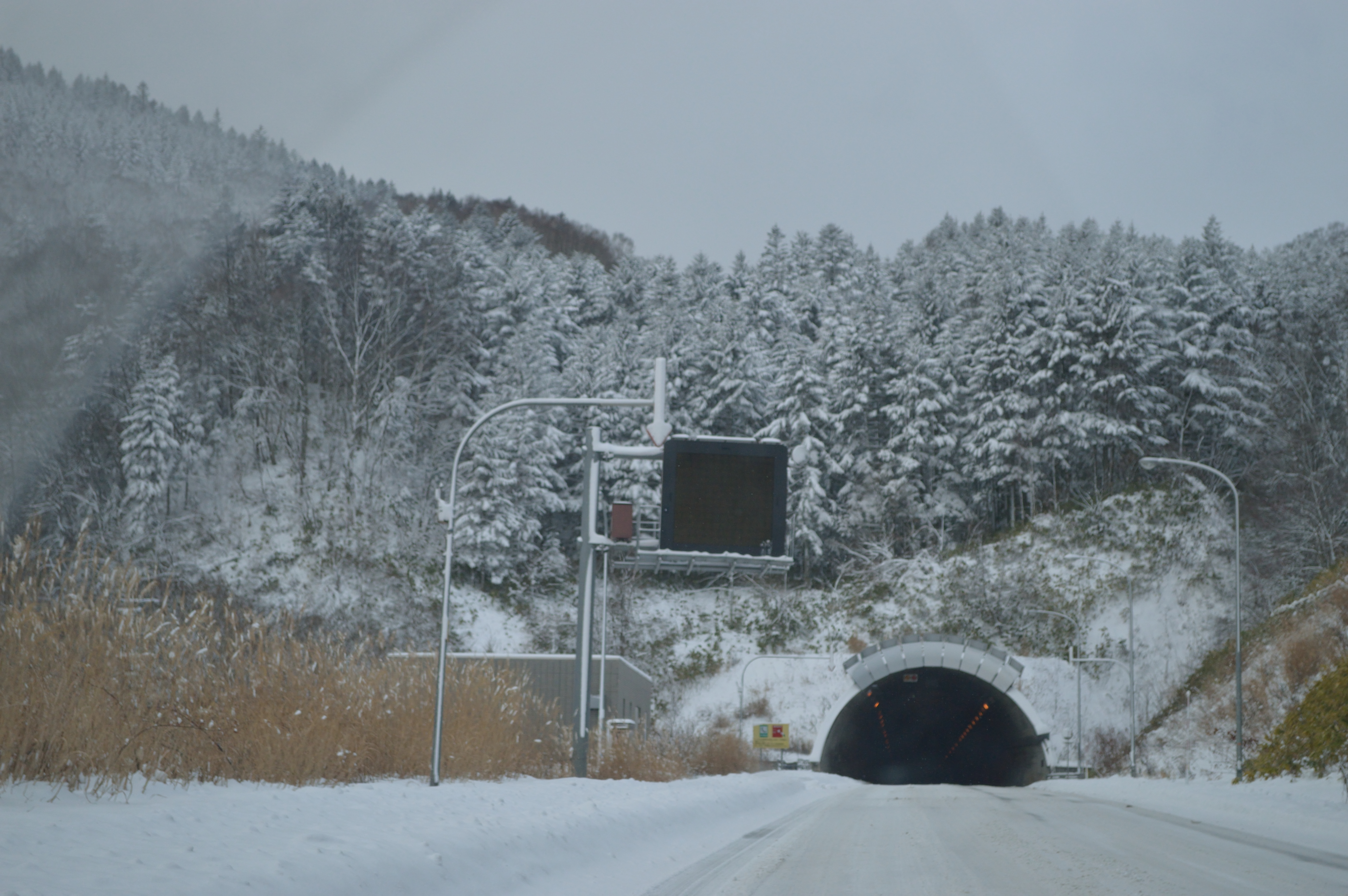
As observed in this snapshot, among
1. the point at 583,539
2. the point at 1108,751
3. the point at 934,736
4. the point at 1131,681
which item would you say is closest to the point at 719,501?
the point at 583,539

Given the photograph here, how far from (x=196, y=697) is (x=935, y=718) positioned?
51.1m

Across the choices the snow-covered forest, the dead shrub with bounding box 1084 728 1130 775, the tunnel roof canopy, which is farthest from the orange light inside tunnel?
the snow-covered forest

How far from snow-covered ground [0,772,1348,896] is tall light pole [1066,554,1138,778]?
25248 mm

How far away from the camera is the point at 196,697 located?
39.4ft

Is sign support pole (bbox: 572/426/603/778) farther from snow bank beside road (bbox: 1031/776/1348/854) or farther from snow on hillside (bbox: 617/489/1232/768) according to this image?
snow on hillside (bbox: 617/489/1232/768)

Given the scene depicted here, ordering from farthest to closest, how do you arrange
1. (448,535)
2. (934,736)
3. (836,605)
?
(934,736) → (836,605) → (448,535)

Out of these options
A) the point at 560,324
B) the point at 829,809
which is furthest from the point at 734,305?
the point at 829,809

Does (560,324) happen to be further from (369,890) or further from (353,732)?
(369,890)

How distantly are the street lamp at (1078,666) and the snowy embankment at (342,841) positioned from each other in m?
36.2

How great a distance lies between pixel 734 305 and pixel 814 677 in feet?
87.6

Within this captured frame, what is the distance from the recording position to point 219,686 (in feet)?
41.1

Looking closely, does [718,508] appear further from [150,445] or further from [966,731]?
[966,731]

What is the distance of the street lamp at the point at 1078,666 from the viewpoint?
44.3 meters

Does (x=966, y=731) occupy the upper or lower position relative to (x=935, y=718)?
lower
